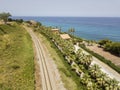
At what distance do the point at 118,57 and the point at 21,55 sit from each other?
32.5 meters

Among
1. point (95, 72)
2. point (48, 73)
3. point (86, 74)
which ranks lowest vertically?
point (48, 73)

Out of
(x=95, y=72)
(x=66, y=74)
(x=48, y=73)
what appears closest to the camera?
(x=95, y=72)

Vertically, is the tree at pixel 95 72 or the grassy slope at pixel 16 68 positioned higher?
the tree at pixel 95 72

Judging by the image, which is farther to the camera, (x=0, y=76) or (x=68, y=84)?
(x=0, y=76)

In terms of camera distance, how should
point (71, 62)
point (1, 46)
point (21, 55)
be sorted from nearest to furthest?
point (71, 62), point (21, 55), point (1, 46)

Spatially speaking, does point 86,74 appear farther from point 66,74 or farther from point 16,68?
point 16,68

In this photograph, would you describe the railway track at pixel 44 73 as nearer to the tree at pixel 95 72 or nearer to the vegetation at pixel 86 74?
the vegetation at pixel 86 74

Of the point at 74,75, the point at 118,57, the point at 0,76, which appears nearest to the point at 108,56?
the point at 118,57

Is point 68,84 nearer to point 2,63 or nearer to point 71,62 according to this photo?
point 71,62

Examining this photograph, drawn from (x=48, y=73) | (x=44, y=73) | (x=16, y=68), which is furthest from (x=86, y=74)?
(x=16, y=68)

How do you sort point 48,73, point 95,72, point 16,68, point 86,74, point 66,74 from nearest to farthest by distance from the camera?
point 86,74
point 95,72
point 66,74
point 48,73
point 16,68

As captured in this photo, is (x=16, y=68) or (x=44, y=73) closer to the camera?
(x=44, y=73)

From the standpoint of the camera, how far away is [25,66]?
50.9m

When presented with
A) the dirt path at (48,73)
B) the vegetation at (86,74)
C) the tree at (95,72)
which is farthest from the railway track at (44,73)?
the tree at (95,72)
